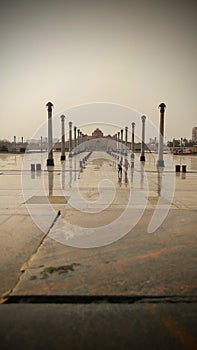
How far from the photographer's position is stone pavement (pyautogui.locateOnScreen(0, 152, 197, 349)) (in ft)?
9.35

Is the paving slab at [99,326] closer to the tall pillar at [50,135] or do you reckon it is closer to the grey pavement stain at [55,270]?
the grey pavement stain at [55,270]

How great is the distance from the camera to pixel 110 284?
388cm

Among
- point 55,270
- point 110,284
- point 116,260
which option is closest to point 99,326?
point 110,284

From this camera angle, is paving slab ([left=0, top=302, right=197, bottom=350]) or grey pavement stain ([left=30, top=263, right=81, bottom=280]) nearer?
paving slab ([left=0, top=302, right=197, bottom=350])

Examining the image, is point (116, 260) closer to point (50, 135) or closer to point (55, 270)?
point (55, 270)

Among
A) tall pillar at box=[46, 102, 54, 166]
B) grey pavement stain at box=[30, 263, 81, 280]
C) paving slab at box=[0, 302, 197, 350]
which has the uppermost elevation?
tall pillar at box=[46, 102, 54, 166]

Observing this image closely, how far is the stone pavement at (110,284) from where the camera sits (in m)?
2.85

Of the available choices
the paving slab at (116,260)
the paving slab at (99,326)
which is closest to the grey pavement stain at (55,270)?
the paving slab at (116,260)

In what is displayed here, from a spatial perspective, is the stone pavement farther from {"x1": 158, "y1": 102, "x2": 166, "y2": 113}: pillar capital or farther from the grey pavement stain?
{"x1": 158, "y1": 102, "x2": 166, "y2": 113}: pillar capital

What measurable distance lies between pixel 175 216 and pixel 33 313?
5353mm

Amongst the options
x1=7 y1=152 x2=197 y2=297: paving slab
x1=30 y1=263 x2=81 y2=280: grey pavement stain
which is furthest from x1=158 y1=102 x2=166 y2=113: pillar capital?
x1=30 y1=263 x2=81 y2=280: grey pavement stain

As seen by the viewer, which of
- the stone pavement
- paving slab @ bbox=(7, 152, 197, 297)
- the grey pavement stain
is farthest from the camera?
the grey pavement stain

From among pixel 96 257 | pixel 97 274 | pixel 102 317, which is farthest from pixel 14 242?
pixel 102 317

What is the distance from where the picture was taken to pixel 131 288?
12.4 ft
